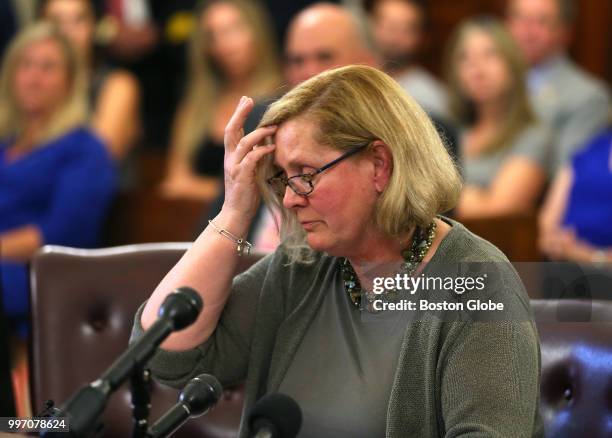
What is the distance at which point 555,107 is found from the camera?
14.1 ft

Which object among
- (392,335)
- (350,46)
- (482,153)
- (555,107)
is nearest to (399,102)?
(392,335)

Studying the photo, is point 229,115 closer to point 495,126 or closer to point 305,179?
point 495,126

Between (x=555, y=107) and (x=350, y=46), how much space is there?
4.14 feet

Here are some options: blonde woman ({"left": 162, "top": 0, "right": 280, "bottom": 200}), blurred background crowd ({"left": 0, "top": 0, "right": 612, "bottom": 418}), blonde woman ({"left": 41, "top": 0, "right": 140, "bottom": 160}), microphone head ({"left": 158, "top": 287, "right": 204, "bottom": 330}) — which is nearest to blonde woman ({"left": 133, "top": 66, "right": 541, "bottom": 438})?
microphone head ({"left": 158, "top": 287, "right": 204, "bottom": 330})

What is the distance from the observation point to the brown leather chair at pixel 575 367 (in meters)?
1.82

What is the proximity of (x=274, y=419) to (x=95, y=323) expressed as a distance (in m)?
0.86

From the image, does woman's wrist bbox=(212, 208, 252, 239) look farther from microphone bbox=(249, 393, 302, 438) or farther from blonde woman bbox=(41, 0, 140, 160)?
blonde woman bbox=(41, 0, 140, 160)

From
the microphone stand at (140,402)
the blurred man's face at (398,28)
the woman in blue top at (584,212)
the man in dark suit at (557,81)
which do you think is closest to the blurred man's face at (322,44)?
the woman in blue top at (584,212)

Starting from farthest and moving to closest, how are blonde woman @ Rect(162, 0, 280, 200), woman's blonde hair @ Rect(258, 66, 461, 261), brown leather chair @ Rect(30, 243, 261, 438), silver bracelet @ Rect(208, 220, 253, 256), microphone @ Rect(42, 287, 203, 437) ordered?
blonde woman @ Rect(162, 0, 280, 200)
brown leather chair @ Rect(30, 243, 261, 438)
silver bracelet @ Rect(208, 220, 253, 256)
woman's blonde hair @ Rect(258, 66, 461, 261)
microphone @ Rect(42, 287, 203, 437)

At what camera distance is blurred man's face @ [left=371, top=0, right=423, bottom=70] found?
17.2 feet

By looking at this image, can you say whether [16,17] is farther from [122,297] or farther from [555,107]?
[122,297]

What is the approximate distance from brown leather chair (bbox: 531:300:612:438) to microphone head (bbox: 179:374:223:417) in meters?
0.63

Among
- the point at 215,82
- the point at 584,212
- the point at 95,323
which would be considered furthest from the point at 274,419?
the point at 215,82

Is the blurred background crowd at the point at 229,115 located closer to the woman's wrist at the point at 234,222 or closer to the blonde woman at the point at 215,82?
Result: the blonde woman at the point at 215,82
